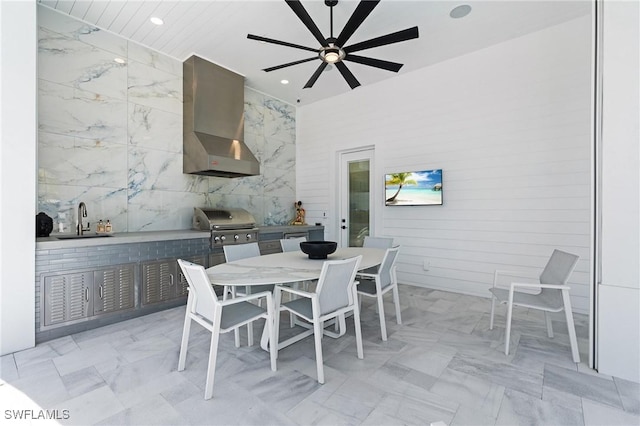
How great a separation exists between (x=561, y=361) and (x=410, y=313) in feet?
4.40

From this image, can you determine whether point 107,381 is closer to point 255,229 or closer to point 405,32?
point 255,229

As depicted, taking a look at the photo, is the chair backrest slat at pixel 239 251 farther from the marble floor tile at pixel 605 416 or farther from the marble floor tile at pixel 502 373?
the marble floor tile at pixel 605 416

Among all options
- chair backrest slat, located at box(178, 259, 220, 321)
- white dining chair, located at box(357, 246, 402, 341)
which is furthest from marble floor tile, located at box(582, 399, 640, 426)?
chair backrest slat, located at box(178, 259, 220, 321)

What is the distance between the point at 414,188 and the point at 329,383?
313 centimetres

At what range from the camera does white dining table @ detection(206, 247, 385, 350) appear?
77.4 inches

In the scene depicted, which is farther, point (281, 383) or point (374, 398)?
point (281, 383)

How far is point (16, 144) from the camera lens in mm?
2410

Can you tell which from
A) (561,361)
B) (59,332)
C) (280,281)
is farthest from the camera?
(59,332)

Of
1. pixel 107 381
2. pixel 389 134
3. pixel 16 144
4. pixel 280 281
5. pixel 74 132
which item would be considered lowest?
pixel 107 381

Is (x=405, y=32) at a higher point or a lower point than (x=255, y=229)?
higher

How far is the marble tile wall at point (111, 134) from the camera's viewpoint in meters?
3.08

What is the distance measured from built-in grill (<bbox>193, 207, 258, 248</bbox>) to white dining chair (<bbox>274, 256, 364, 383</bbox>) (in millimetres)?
1793

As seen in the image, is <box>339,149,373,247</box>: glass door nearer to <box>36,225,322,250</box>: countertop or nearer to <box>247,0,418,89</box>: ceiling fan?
<box>247,0,418,89</box>: ceiling fan

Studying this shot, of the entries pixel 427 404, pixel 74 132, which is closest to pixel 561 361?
pixel 427 404
